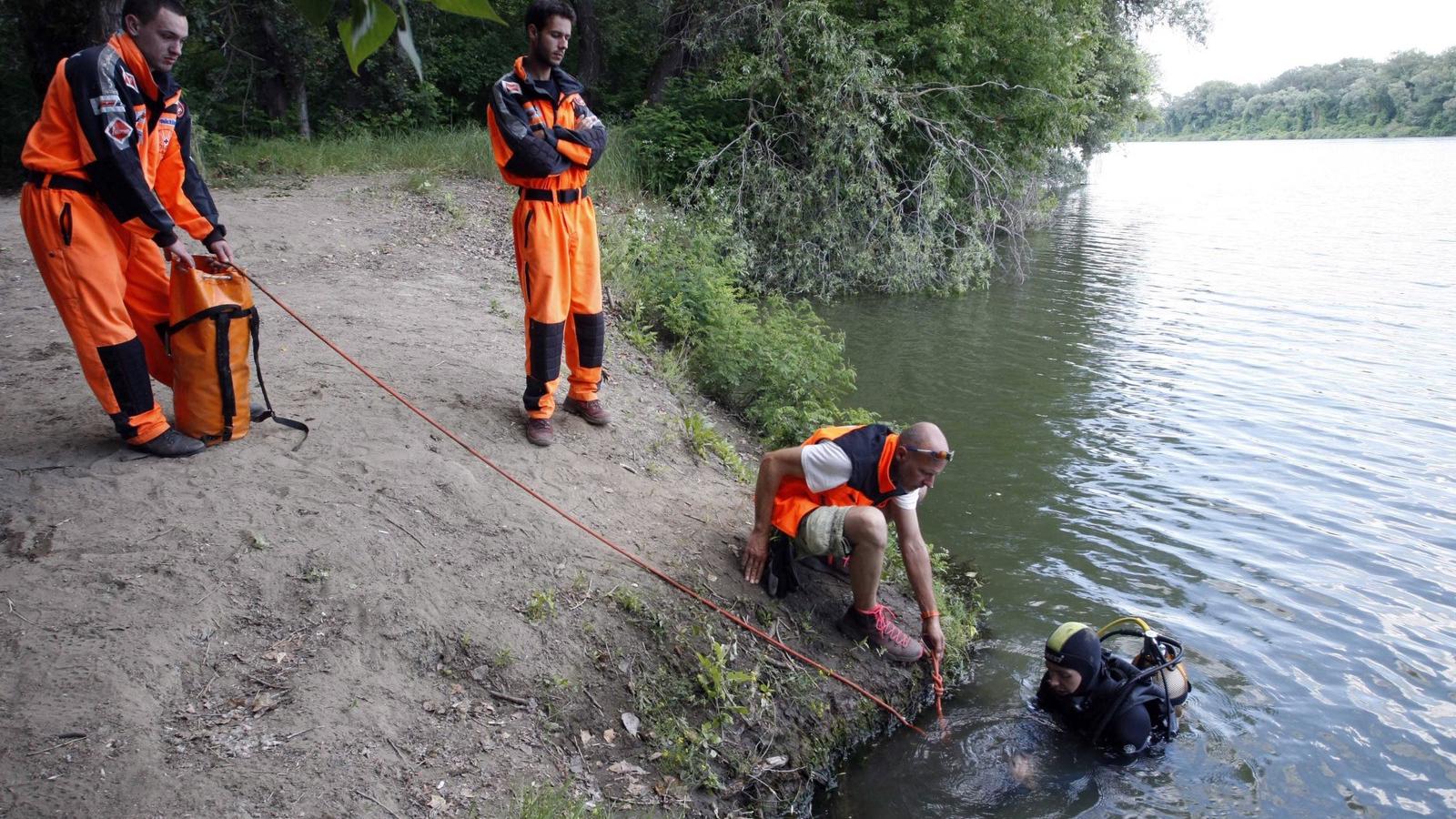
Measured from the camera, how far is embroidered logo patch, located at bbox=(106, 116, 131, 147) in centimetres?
399

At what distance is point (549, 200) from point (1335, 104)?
82.5 meters

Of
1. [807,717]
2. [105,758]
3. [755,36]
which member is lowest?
[807,717]

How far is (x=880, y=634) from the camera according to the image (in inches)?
190

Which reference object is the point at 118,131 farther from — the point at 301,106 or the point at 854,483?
the point at 301,106

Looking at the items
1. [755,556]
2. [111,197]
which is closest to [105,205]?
Result: [111,197]

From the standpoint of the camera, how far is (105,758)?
302 centimetres

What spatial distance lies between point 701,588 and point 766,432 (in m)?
2.85

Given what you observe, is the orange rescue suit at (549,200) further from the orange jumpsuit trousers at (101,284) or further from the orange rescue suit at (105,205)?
the orange jumpsuit trousers at (101,284)

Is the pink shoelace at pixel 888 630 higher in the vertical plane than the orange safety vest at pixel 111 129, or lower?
lower

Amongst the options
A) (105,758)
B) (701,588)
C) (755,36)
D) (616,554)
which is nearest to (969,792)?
(701,588)

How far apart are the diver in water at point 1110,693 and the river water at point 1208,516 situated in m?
0.12

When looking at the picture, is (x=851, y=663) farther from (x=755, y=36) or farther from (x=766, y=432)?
(x=755, y=36)

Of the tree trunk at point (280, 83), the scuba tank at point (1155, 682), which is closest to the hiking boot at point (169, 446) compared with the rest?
the scuba tank at point (1155, 682)

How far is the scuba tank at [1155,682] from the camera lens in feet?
14.9
